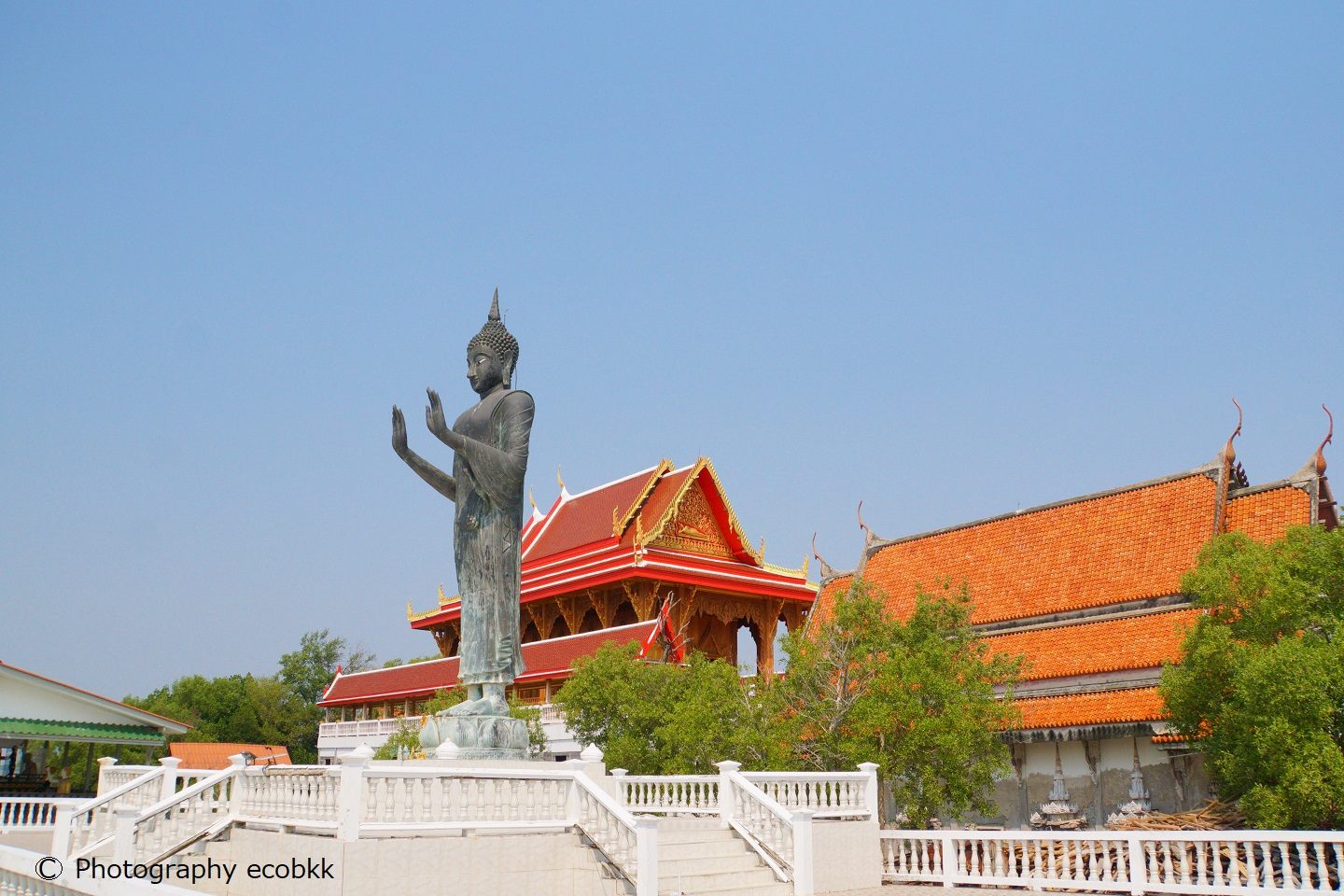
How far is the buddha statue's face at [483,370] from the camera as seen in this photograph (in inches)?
467

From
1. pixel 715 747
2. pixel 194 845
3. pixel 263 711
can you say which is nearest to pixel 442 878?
pixel 194 845

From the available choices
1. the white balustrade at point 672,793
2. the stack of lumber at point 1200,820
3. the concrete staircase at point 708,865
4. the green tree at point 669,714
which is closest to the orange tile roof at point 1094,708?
the stack of lumber at point 1200,820

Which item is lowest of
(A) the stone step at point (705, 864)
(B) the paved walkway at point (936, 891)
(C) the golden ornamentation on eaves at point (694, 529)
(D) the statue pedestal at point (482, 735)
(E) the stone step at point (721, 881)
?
(B) the paved walkway at point (936, 891)

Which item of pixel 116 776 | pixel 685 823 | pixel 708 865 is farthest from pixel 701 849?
pixel 116 776

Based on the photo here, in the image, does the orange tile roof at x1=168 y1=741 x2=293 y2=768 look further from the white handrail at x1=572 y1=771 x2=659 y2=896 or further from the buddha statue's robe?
the white handrail at x1=572 y1=771 x2=659 y2=896

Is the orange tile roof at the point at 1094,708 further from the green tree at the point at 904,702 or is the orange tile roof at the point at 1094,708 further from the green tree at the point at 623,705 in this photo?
the green tree at the point at 623,705

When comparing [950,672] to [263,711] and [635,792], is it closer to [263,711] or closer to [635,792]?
[635,792]

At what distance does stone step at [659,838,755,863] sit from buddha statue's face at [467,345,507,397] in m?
5.19

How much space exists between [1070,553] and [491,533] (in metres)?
15.3

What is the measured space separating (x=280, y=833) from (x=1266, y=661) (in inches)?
412

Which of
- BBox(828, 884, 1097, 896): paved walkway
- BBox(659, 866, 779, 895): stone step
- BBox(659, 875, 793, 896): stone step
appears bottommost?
BBox(828, 884, 1097, 896): paved walkway

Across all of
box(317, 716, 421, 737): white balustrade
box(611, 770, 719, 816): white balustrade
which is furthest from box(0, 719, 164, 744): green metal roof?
box(611, 770, 719, 816): white balustrade

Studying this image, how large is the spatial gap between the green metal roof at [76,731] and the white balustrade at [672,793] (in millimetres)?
12693

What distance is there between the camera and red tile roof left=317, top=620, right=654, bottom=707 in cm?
2733
